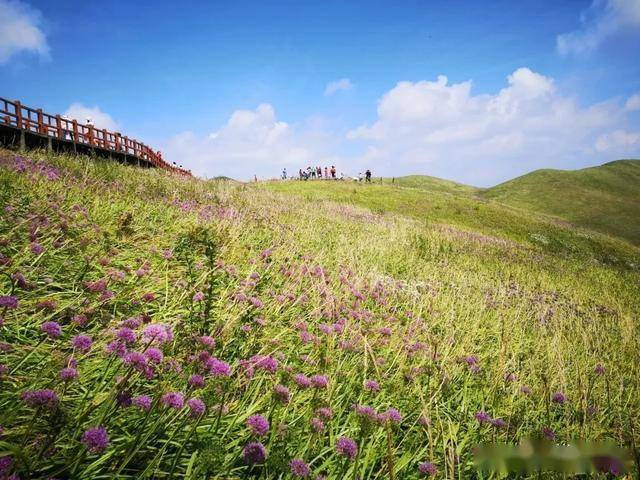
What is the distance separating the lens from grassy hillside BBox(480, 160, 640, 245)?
55.0 m

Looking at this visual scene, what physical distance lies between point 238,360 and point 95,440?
1.30 m

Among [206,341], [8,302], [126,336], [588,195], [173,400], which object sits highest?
[588,195]

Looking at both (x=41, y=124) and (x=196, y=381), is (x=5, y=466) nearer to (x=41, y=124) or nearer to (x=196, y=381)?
(x=196, y=381)

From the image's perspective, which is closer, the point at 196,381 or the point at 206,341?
the point at 196,381

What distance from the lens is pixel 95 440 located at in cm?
179

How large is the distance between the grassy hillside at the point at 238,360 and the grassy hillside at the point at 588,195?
56.2m

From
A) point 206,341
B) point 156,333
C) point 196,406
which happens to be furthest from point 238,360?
point 196,406

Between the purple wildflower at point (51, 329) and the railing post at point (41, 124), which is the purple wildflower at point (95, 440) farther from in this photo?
the railing post at point (41, 124)

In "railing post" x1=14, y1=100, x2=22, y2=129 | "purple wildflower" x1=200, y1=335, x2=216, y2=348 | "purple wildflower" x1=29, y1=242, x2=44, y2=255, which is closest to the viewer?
"purple wildflower" x1=200, y1=335, x2=216, y2=348

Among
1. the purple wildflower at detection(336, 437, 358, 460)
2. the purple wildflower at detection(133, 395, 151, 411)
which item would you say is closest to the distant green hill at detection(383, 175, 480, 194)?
the purple wildflower at detection(336, 437, 358, 460)

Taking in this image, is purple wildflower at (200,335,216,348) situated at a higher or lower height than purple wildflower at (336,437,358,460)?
higher

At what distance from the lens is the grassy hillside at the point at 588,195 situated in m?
55.0

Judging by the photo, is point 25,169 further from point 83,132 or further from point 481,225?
point 481,225

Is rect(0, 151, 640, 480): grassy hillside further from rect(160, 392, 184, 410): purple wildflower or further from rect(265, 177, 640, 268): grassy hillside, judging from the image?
rect(265, 177, 640, 268): grassy hillside
